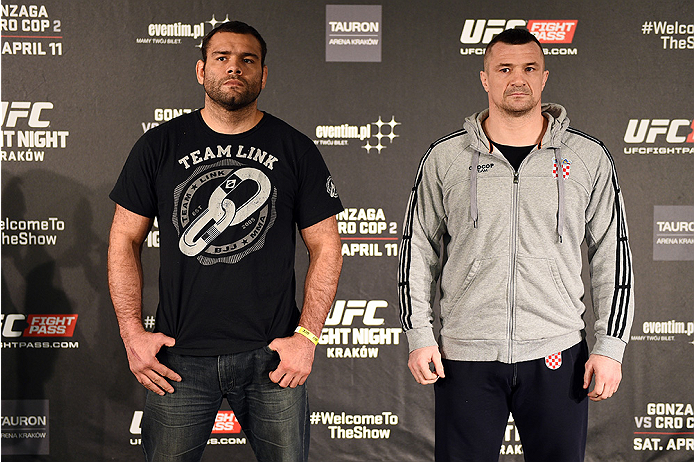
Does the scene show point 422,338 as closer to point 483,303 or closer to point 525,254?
point 483,303

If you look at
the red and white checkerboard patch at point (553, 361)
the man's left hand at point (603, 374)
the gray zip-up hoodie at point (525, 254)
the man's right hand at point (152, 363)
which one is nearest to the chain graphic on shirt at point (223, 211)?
the man's right hand at point (152, 363)

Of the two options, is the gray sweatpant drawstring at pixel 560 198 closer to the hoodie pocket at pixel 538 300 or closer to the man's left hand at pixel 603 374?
the hoodie pocket at pixel 538 300

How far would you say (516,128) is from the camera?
5.97ft

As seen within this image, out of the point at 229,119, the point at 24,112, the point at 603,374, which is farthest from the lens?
the point at 24,112

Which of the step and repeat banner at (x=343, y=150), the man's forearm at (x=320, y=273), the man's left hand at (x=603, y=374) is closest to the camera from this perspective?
the man's left hand at (x=603, y=374)

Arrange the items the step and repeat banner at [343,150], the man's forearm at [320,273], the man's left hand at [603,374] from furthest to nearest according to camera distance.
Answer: the step and repeat banner at [343,150]
the man's forearm at [320,273]
the man's left hand at [603,374]

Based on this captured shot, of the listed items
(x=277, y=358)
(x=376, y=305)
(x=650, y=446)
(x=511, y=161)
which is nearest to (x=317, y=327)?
(x=277, y=358)

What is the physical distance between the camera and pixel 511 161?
180 centimetres

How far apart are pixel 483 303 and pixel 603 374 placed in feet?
Result: 1.18

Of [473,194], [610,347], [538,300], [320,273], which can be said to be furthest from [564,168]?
[320,273]

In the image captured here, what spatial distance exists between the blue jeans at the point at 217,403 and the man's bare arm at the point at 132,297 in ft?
0.15

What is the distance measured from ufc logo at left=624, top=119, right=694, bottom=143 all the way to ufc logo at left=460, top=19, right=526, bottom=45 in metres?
0.68

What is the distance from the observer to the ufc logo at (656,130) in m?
2.88

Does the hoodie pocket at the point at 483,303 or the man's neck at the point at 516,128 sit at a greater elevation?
the man's neck at the point at 516,128
